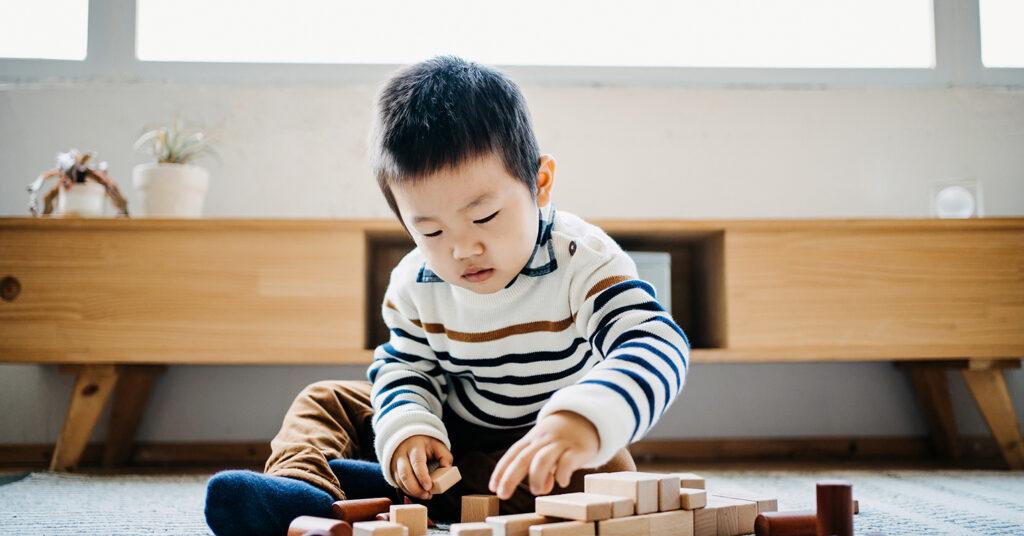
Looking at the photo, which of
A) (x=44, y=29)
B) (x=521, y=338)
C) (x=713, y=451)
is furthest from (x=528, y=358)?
(x=44, y=29)

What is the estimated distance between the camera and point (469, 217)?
827 millimetres

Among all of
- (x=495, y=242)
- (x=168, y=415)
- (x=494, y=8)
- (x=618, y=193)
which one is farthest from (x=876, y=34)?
(x=168, y=415)

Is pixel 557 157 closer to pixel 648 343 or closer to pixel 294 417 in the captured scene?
pixel 294 417

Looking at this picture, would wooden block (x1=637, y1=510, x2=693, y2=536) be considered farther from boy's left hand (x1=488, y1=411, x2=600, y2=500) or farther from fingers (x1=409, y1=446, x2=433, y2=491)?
fingers (x1=409, y1=446, x2=433, y2=491)

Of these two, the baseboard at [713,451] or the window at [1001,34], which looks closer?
the baseboard at [713,451]

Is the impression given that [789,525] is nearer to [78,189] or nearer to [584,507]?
[584,507]

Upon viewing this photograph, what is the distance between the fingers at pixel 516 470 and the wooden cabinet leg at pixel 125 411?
1359mm

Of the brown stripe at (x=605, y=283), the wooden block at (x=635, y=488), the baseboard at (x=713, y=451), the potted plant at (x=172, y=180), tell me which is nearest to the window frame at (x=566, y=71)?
the potted plant at (x=172, y=180)

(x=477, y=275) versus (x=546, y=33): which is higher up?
(x=546, y=33)

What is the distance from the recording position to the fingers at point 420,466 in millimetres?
849

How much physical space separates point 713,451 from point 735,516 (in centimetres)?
115

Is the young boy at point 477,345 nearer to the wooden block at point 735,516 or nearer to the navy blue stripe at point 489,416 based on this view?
the navy blue stripe at point 489,416

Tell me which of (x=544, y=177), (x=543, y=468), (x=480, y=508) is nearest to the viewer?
(x=543, y=468)

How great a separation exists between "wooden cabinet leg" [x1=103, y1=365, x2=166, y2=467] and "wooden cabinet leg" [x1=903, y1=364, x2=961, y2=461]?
5.63ft
